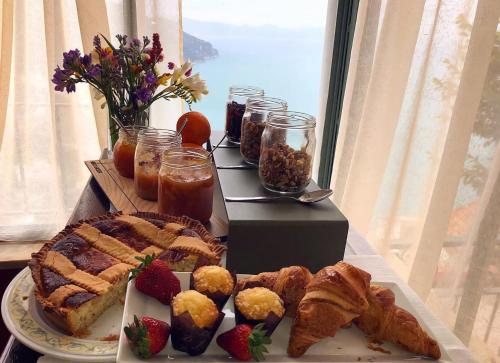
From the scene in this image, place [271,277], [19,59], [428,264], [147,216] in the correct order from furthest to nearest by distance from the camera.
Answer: [19,59] < [428,264] < [147,216] < [271,277]

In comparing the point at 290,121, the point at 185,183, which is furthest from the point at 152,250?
the point at 290,121

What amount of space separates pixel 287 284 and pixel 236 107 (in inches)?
28.9

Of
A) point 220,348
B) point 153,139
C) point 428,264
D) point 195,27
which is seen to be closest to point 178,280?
point 220,348

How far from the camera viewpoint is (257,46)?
2.17 meters

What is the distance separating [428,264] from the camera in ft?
4.79

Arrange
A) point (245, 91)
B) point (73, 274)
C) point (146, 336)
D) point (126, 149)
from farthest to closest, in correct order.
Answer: point (245, 91) → point (126, 149) → point (73, 274) → point (146, 336)

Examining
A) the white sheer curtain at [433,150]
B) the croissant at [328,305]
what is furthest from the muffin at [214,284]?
the white sheer curtain at [433,150]

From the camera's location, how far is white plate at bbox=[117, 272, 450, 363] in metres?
0.59

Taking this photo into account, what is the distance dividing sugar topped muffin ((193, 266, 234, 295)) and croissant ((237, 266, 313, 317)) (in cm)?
3

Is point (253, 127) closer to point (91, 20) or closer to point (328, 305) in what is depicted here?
point (328, 305)

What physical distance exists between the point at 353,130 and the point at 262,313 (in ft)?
4.59

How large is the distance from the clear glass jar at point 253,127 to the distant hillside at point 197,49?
887mm

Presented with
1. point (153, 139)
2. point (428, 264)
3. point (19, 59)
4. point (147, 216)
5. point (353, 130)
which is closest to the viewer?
point (147, 216)

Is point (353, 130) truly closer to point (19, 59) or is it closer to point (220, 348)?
point (19, 59)
